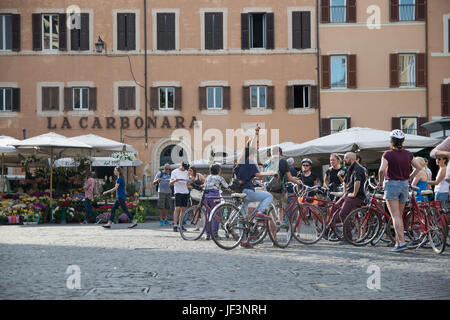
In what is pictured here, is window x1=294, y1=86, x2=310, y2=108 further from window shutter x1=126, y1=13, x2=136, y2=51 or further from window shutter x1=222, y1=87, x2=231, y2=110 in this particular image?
window shutter x1=126, y1=13, x2=136, y2=51

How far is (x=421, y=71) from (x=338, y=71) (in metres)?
4.07

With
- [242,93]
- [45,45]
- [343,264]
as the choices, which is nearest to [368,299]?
[343,264]

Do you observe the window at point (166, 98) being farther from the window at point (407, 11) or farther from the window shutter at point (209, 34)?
the window at point (407, 11)

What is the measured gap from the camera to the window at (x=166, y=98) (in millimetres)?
33812

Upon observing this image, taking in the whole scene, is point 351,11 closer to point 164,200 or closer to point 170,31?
point 170,31

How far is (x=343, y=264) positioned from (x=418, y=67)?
87.2 ft

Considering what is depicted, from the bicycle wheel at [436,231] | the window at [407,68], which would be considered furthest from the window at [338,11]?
the bicycle wheel at [436,231]

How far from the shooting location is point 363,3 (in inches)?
1325

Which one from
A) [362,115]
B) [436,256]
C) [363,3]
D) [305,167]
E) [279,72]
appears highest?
[363,3]

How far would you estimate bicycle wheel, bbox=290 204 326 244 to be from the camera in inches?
458

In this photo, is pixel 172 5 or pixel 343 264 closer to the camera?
pixel 343 264

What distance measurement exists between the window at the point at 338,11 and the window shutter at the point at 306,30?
3.93ft

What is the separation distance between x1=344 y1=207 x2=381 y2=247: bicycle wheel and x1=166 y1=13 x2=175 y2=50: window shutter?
23657 millimetres
